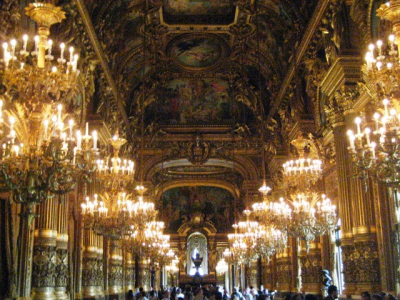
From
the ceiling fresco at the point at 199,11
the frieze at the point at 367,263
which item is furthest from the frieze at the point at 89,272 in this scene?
the ceiling fresco at the point at 199,11

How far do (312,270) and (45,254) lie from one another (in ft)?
30.0

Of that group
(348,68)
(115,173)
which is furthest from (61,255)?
(348,68)

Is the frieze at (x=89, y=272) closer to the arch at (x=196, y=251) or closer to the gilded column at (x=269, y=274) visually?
the gilded column at (x=269, y=274)

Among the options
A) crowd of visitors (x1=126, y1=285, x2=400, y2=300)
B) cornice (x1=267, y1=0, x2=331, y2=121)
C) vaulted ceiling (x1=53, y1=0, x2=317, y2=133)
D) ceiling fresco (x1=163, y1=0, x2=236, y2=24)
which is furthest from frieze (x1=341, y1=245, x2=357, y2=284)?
ceiling fresco (x1=163, y1=0, x2=236, y2=24)

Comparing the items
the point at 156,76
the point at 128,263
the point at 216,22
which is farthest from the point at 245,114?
the point at 128,263

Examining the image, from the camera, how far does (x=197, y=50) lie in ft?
69.6

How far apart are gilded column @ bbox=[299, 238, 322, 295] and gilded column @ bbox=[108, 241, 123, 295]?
7133mm

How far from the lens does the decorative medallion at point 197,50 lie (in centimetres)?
2019

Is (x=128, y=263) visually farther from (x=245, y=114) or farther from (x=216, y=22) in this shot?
(x=216, y=22)

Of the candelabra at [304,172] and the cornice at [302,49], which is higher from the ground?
the cornice at [302,49]

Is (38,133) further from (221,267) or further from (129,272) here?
(221,267)

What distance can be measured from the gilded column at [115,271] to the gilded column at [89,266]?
3427 millimetres

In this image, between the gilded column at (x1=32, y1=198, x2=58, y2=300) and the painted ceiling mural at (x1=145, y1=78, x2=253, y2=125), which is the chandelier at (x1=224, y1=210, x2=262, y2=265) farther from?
the gilded column at (x1=32, y1=198, x2=58, y2=300)

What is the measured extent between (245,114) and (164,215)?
586 inches
